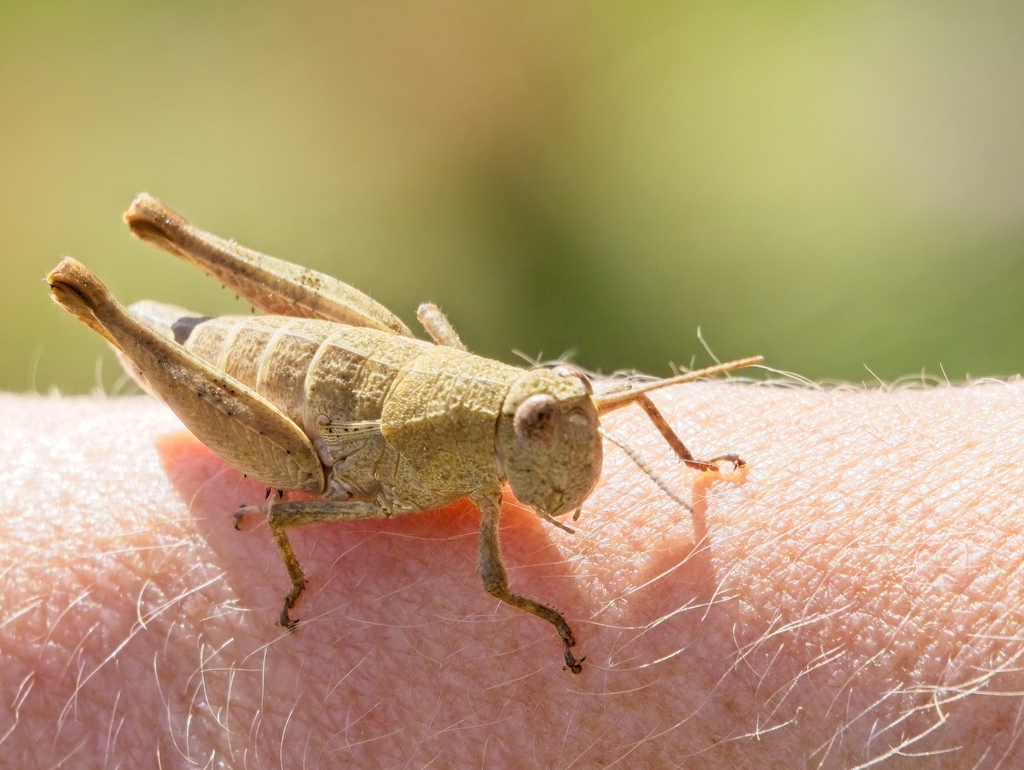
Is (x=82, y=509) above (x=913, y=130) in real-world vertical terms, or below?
above

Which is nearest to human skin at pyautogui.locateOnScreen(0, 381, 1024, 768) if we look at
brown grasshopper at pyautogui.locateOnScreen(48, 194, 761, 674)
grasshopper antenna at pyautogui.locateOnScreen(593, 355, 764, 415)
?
brown grasshopper at pyautogui.locateOnScreen(48, 194, 761, 674)

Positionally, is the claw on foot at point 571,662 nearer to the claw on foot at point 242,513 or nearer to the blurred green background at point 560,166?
the claw on foot at point 242,513

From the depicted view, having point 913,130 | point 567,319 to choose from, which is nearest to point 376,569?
point 567,319

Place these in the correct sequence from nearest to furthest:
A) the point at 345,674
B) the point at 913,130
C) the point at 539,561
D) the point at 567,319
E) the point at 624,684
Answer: the point at 624,684
the point at 345,674
the point at 539,561
the point at 567,319
the point at 913,130

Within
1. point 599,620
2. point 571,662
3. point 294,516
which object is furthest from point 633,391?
point 294,516

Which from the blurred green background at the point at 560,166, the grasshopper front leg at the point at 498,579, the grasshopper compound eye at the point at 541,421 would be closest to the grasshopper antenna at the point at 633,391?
the grasshopper compound eye at the point at 541,421

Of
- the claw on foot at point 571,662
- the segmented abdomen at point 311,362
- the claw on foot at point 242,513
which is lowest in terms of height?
the claw on foot at point 571,662

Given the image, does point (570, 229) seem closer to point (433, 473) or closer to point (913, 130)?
point (913, 130)

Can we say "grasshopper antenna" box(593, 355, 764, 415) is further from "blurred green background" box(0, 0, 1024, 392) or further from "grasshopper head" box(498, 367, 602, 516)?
"blurred green background" box(0, 0, 1024, 392)
